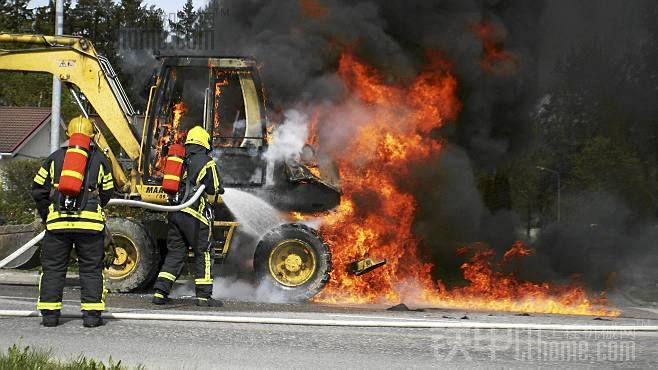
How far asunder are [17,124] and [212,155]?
1091 inches

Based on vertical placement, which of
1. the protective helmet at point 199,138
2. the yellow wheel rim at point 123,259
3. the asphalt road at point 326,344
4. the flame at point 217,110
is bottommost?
the asphalt road at point 326,344

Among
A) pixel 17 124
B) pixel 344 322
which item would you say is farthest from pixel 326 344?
pixel 17 124

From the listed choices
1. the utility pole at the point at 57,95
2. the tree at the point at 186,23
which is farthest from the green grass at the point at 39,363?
the utility pole at the point at 57,95

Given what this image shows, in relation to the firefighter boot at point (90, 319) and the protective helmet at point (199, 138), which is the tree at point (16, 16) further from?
the firefighter boot at point (90, 319)

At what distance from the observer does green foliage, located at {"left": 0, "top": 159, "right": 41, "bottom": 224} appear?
2009cm

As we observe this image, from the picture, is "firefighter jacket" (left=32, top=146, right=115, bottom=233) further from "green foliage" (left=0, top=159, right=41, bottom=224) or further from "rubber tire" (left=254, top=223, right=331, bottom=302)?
"green foliage" (left=0, top=159, right=41, bottom=224)

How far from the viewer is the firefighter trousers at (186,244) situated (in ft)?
29.6

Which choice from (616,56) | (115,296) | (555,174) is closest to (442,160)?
(616,56)

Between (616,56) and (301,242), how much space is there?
6.73m

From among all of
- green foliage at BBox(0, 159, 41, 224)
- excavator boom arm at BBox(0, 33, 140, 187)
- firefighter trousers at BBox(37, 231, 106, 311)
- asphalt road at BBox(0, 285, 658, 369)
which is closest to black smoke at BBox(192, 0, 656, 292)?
excavator boom arm at BBox(0, 33, 140, 187)

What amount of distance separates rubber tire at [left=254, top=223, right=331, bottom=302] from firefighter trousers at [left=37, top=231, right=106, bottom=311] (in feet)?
9.73

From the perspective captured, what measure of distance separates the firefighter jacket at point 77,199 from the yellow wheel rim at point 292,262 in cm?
310

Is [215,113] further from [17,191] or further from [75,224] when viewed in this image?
[17,191]

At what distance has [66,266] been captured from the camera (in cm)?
717
